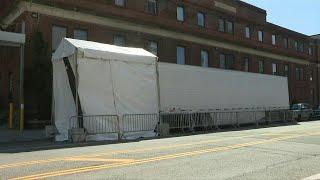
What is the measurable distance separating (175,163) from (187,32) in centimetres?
3441

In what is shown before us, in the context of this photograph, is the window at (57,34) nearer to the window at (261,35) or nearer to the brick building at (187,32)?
the brick building at (187,32)

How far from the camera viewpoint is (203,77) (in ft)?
97.6

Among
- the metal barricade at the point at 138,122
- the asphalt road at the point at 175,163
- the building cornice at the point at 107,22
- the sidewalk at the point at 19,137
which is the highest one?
the building cornice at the point at 107,22

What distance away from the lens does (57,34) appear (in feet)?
111

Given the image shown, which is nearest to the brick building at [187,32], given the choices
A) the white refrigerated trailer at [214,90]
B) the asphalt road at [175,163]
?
the white refrigerated trailer at [214,90]

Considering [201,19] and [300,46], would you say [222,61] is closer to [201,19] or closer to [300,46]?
[201,19]

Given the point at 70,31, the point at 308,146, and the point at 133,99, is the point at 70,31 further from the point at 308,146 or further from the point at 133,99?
the point at 308,146

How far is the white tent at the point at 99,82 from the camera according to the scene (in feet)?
72.8

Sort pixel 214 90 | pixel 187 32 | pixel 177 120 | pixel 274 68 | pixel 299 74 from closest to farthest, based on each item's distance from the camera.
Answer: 1. pixel 177 120
2. pixel 214 90
3. pixel 187 32
4. pixel 274 68
5. pixel 299 74

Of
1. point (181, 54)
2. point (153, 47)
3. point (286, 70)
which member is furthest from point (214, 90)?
point (286, 70)

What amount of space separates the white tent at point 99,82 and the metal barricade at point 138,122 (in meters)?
0.16

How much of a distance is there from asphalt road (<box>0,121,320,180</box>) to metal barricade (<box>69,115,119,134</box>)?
5787 mm

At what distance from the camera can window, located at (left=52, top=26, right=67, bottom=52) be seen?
3362 cm

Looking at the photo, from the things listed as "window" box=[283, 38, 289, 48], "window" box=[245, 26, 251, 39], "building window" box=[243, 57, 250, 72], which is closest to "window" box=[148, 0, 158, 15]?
"building window" box=[243, 57, 250, 72]
